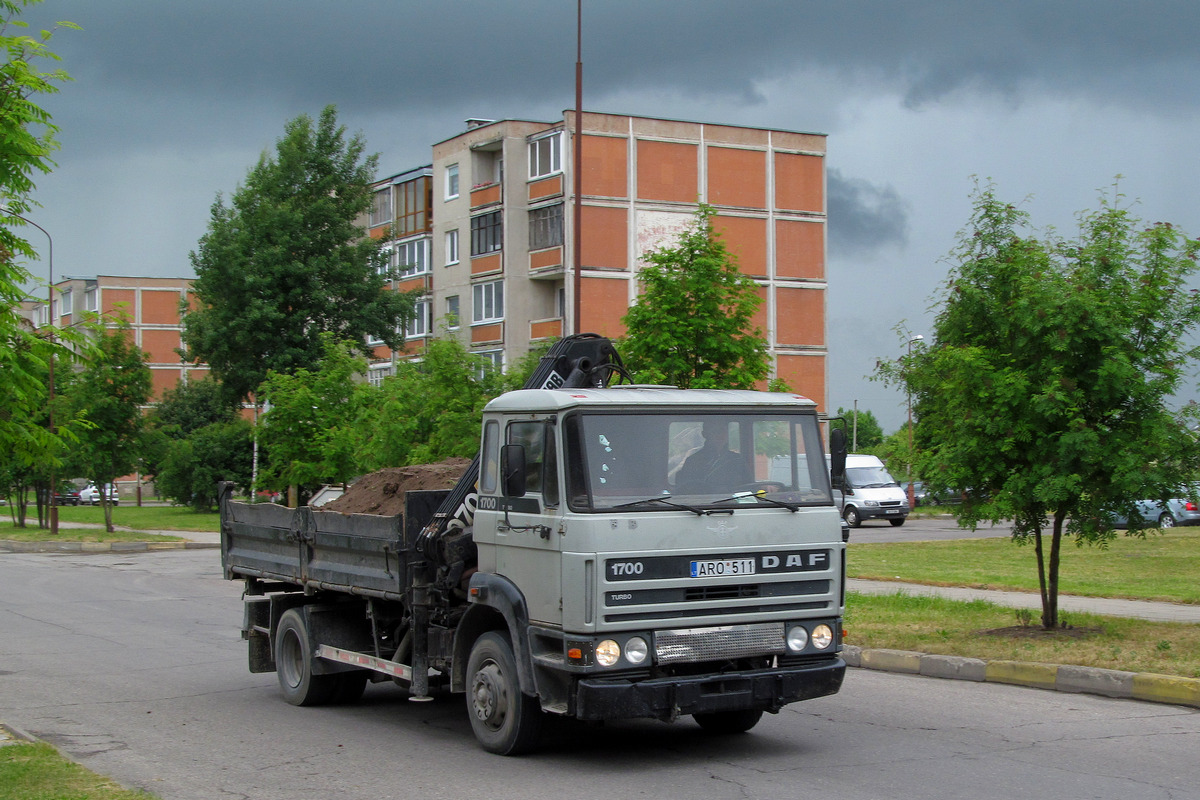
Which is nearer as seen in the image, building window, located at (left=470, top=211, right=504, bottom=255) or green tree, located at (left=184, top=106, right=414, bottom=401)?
green tree, located at (left=184, top=106, right=414, bottom=401)

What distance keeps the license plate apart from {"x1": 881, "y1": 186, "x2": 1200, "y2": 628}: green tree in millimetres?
5107

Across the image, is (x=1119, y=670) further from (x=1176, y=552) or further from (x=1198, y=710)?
(x=1176, y=552)

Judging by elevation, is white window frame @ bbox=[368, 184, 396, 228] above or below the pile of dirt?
above

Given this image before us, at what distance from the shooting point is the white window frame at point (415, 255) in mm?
62906

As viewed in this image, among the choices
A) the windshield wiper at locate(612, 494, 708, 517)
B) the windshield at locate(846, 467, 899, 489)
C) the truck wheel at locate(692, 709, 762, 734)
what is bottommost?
the truck wheel at locate(692, 709, 762, 734)

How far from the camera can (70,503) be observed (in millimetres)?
82688

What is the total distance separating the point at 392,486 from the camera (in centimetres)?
1056

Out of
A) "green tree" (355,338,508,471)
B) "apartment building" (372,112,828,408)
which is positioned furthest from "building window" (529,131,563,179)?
"green tree" (355,338,508,471)

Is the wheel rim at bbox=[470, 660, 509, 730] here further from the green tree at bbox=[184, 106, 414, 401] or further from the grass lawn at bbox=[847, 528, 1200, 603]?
the green tree at bbox=[184, 106, 414, 401]

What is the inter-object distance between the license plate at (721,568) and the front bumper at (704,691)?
63cm

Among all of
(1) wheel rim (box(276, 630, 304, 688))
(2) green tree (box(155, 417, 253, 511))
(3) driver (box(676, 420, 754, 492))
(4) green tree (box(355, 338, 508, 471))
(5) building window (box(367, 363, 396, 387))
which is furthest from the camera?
(2) green tree (box(155, 417, 253, 511))

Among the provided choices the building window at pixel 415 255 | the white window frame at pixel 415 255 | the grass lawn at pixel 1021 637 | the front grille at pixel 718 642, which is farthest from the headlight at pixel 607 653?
the building window at pixel 415 255

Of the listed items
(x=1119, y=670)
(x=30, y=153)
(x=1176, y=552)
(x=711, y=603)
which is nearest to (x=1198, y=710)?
(x=1119, y=670)

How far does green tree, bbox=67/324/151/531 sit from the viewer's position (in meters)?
37.1
